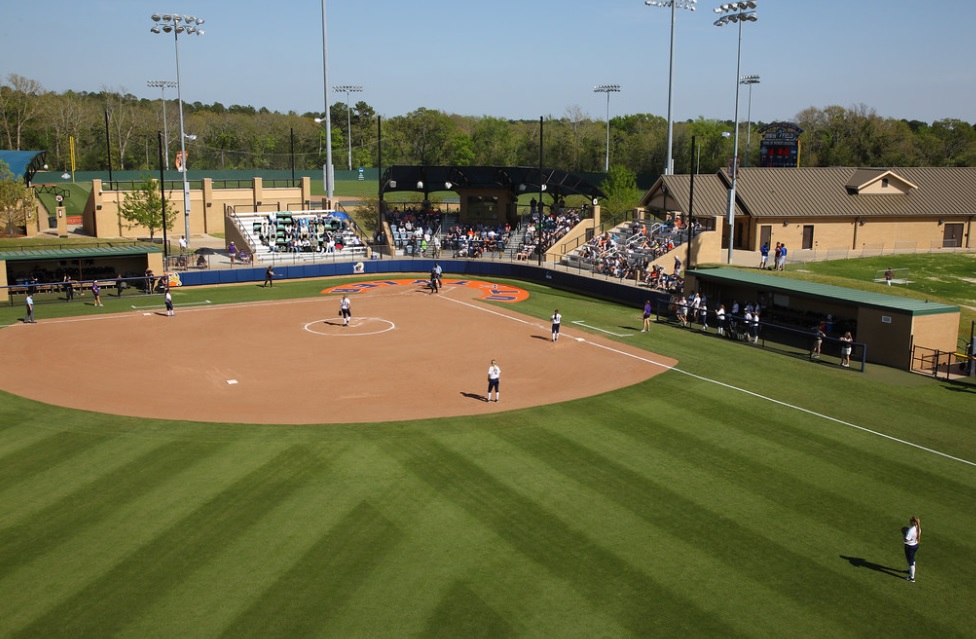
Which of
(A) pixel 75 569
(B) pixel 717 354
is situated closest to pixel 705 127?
(B) pixel 717 354

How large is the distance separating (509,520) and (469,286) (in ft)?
112

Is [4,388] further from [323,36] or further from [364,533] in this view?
[323,36]

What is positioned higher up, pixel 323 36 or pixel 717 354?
pixel 323 36

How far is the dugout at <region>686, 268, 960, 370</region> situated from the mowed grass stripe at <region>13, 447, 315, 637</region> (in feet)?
76.1

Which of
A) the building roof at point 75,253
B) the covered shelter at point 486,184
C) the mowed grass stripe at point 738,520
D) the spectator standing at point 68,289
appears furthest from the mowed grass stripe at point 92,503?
the covered shelter at point 486,184

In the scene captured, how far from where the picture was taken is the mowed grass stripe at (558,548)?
15.3 m

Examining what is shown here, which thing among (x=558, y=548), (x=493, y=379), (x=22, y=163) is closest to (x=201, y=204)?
(x=22, y=163)

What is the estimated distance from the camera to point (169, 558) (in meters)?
17.4

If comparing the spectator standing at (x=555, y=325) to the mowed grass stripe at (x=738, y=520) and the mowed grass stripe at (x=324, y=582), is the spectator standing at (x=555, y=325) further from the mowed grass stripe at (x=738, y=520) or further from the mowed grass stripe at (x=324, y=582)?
the mowed grass stripe at (x=324, y=582)

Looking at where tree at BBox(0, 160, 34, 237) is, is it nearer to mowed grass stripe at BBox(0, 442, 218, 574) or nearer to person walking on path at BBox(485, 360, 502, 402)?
mowed grass stripe at BBox(0, 442, 218, 574)

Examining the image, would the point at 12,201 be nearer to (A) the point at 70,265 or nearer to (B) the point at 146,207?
(B) the point at 146,207

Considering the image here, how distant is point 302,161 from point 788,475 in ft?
329

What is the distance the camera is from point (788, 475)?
850 inches

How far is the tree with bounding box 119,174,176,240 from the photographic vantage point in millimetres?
62688
